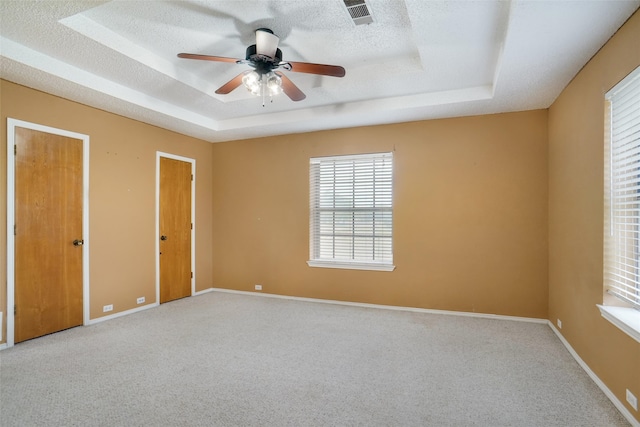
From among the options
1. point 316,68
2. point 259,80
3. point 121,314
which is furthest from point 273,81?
point 121,314

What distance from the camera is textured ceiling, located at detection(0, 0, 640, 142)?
2.24 meters

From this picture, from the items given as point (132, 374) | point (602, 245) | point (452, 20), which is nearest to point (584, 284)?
point (602, 245)

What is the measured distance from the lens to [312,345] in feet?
10.6

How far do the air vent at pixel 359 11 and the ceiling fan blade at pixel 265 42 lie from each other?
23.3 inches

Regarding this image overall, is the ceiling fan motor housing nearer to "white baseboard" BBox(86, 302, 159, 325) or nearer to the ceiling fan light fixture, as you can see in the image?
the ceiling fan light fixture

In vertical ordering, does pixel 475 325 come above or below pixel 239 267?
below

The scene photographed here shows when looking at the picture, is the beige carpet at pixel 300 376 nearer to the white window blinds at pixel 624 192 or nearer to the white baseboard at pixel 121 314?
the white baseboard at pixel 121 314

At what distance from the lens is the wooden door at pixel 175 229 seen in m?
4.77

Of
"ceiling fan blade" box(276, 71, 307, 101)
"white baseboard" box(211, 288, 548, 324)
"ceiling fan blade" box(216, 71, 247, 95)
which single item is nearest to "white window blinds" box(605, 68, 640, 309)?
"white baseboard" box(211, 288, 548, 324)

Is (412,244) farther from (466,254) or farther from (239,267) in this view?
(239,267)

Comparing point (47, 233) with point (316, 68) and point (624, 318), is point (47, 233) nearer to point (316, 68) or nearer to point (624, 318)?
point (316, 68)

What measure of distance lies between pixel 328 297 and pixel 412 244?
1501 millimetres

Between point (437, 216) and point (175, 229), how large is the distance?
12.8ft

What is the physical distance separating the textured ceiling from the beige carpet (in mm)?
2581
